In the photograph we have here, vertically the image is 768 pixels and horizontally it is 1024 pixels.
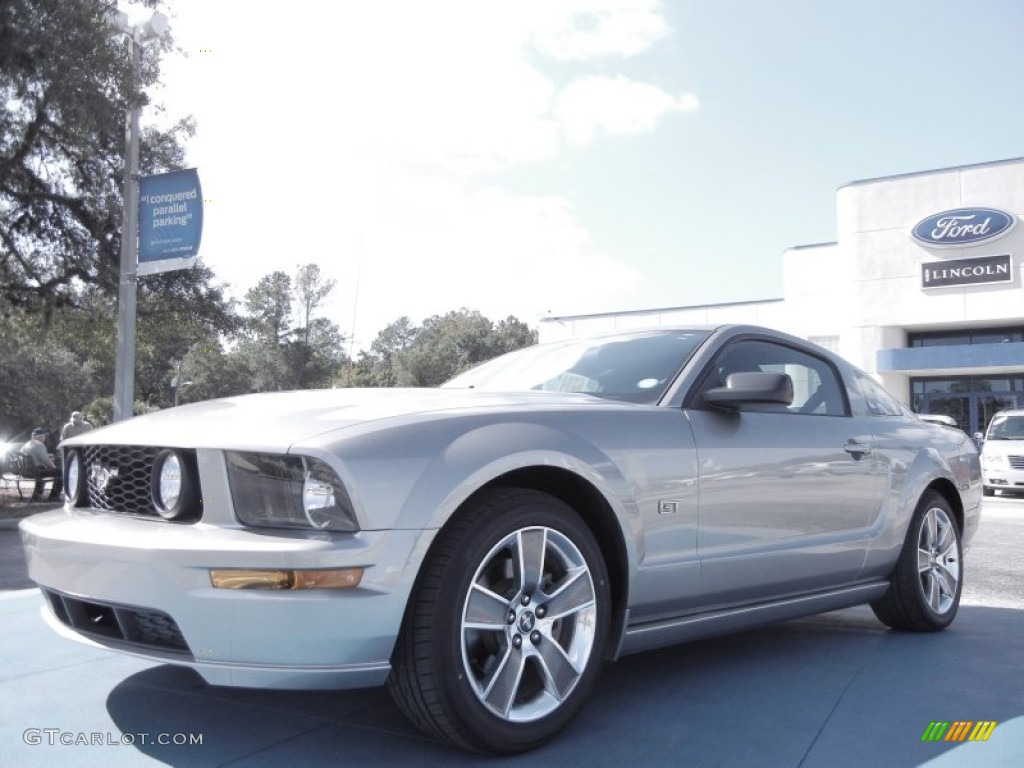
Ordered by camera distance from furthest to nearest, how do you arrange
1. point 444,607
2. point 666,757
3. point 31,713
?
1. point 31,713
2. point 666,757
3. point 444,607

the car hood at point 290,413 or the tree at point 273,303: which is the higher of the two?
the tree at point 273,303

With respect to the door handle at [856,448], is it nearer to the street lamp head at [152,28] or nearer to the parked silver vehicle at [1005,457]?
the street lamp head at [152,28]

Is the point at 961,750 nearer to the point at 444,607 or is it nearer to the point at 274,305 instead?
the point at 444,607

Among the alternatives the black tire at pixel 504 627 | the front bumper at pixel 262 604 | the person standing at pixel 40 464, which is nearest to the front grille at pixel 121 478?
the front bumper at pixel 262 604

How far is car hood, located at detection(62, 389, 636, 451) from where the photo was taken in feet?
A: 8.85

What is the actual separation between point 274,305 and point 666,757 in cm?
6697

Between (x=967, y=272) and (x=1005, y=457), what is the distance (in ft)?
41.7

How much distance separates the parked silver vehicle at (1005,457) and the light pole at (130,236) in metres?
14.9

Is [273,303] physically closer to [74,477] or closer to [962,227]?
[962,227]

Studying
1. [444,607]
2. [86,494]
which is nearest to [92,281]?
[86,494]

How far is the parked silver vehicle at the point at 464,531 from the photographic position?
97.3 inches

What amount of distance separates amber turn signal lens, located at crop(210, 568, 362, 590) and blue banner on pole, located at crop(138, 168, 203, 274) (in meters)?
9.46

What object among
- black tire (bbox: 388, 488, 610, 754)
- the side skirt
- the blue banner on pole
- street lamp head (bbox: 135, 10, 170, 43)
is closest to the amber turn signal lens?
black tire (bbox: 388, 488, 610, 754)

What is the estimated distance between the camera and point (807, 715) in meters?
3.24
